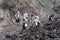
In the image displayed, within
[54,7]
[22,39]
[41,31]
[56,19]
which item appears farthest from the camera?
[54,7]

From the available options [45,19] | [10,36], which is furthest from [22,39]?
[45,19]

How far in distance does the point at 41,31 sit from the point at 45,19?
5.06 meters

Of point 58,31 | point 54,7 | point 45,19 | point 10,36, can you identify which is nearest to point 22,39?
point 10,36

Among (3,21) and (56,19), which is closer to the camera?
(3,21)

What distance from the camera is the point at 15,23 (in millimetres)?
22688

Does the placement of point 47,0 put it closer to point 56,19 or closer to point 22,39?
point 56,19

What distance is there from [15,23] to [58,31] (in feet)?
14.7

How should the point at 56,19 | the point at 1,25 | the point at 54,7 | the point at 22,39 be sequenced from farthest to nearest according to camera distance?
the point at 54,7 → the point at 56,19 → the point at 1,25 → the point at 22,39

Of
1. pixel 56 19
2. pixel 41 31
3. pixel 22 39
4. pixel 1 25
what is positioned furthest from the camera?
pixel 56 19

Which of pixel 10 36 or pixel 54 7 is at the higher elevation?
pixel 54 7

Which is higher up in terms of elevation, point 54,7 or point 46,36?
point 54,7

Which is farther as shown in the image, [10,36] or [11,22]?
[11,22]

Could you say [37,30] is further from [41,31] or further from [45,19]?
[45,19]

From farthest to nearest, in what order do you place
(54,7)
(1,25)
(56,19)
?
1. (54,7)
2. (56,19)
3. (1,25)
